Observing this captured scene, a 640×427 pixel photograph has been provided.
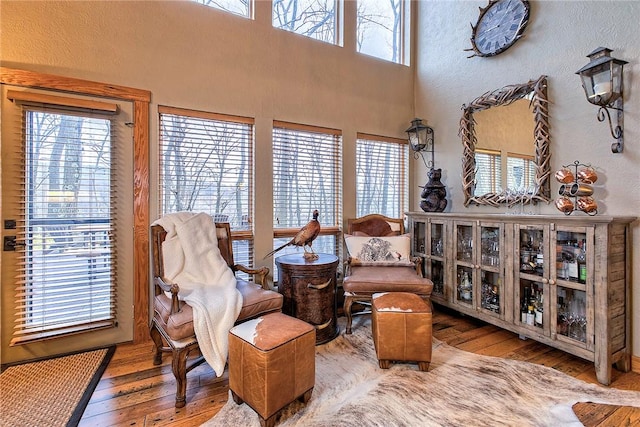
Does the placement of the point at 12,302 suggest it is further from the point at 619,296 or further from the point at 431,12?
the point at 431,12

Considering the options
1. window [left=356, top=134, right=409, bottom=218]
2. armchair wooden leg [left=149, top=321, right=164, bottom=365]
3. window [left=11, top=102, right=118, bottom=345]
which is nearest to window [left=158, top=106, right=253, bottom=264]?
window [left=11, top=102, right=118, bottom=345]

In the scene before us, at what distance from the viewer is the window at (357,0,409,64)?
3.69 meters

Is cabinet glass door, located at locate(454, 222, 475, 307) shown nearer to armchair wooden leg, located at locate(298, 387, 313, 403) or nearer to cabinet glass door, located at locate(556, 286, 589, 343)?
cabinet glass door, located at locate(556, 286, 589, 343)

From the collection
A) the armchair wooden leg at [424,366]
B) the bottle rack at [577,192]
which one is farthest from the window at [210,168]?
the bottle rack at [577,192]

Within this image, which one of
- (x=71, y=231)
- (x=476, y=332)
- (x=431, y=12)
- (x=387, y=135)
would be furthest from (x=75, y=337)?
(x=431, y=12)

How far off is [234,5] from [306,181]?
186cm

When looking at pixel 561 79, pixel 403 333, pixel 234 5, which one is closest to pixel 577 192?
pixel 561 79

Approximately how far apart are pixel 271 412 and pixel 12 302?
210 cm

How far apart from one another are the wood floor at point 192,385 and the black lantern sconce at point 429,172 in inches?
53.2

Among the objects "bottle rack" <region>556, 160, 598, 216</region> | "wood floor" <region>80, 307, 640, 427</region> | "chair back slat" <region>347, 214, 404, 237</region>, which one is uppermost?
"bottle rack" <region>556, 160, 598, 216</region>

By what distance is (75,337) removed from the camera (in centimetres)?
240

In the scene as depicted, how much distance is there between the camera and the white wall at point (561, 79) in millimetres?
2180

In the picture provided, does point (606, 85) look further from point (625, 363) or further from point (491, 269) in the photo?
point (625, 363)

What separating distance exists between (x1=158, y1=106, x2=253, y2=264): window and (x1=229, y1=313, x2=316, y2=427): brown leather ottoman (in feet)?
4.50
